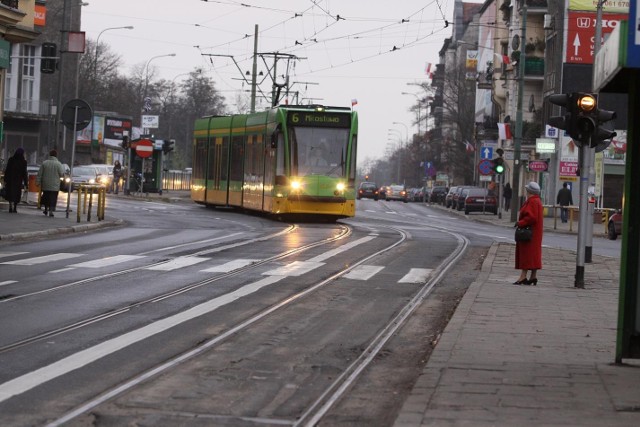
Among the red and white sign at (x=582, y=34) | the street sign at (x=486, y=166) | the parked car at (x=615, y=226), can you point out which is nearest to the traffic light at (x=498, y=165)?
the street sign at (x=486, y=166)

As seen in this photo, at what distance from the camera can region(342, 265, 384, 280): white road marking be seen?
19344mm

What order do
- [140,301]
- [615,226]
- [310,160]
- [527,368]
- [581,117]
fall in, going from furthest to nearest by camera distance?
[615,226], [310,160], [581,117], [140,301], [527,368]

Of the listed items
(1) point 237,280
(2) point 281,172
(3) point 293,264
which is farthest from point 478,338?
(2) point 281,172

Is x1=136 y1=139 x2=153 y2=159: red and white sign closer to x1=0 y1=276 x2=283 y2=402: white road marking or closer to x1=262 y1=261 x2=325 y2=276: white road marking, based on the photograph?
x1=262 y1=261 x2=325 y2=276: white road marking

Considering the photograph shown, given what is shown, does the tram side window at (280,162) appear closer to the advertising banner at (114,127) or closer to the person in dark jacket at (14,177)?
the person in dark jacket at (14,177)

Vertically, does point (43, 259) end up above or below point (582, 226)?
below

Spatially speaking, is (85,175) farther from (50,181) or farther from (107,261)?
(107,261)

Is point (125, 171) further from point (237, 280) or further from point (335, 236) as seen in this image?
point (237, 280)

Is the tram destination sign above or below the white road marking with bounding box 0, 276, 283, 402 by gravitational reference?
above

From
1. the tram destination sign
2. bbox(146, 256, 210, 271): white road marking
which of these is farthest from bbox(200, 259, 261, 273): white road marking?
the tram destination sign

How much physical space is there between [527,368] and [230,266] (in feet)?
34.1

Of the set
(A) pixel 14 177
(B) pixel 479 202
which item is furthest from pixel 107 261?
(B) pixel 479 202

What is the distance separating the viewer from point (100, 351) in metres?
10.7

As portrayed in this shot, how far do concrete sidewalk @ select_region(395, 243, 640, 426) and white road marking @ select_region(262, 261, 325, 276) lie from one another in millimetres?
3168
